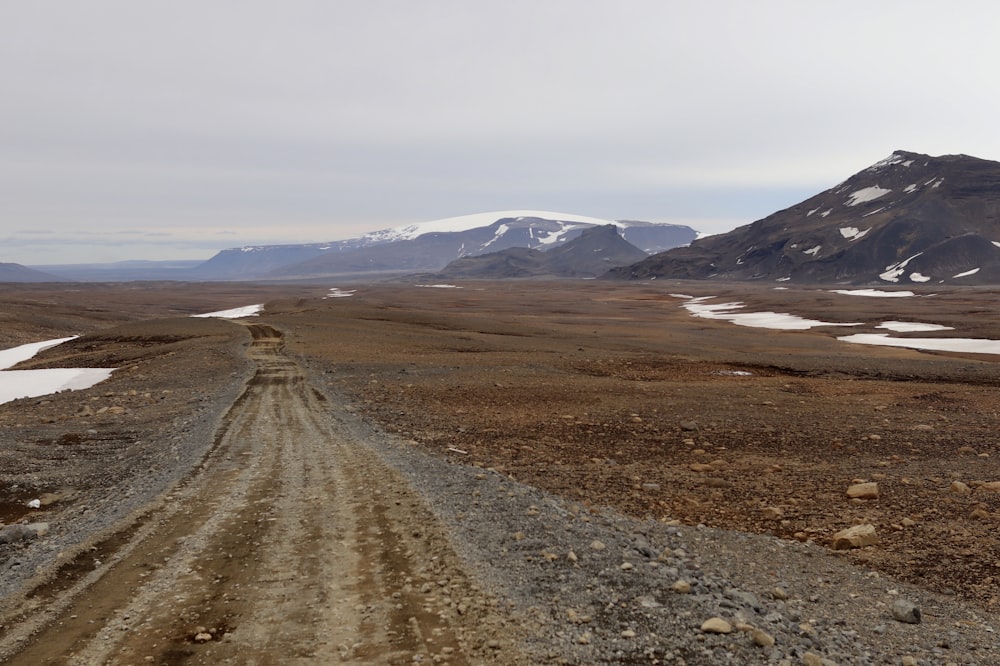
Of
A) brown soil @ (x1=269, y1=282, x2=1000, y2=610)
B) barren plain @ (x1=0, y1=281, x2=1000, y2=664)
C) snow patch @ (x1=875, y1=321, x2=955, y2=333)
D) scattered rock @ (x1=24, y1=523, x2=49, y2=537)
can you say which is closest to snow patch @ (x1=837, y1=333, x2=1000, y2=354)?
snow patch @ (x1=875, y1=321, x2=955, y2=333)

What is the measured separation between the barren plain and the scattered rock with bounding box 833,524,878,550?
0.53 ft

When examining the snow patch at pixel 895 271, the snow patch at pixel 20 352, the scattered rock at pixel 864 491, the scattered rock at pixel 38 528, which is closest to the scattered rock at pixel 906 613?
the scattered rock at pixel 864 491

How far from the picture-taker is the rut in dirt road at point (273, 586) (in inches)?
264

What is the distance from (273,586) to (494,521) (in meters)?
3.76

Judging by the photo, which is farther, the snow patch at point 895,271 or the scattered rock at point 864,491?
the snow patch at point 895,271

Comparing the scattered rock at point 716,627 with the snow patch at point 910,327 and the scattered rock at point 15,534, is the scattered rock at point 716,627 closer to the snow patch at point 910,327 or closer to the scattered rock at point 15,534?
the scattered rock at point 15,534

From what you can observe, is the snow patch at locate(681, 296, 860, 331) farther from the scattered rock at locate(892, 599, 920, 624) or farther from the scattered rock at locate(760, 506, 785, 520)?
the scattered rock at locate(892, 599, 920, 624)

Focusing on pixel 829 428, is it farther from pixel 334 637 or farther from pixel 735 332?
pixel 735 332

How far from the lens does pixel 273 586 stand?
322 inches

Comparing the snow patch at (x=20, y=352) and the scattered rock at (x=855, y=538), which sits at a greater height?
the scattered rock at (x=855, y=538)

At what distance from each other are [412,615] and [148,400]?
67.5 feet

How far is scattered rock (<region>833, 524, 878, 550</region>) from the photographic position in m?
10.8

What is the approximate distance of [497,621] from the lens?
731 cm

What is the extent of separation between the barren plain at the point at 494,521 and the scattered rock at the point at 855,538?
16 cm
